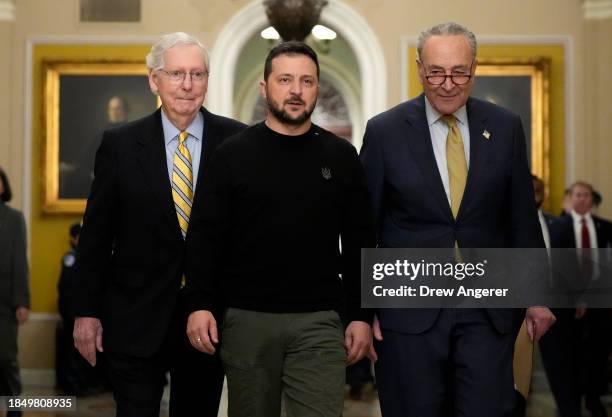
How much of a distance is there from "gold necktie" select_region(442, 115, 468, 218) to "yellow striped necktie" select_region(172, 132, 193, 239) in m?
0.90

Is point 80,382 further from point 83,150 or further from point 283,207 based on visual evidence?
point 283,207

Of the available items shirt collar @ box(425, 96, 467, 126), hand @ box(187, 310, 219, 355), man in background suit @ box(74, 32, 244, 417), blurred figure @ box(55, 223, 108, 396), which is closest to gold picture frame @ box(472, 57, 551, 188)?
blurred figure @ box(55, 223, 108, 396)

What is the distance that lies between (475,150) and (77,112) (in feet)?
22.6

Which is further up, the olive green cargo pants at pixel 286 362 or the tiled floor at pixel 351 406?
the olive green cargo pants at pixel 286 362

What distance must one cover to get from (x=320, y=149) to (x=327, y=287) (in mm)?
445

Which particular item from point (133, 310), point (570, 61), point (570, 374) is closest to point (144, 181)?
point (133, 310)

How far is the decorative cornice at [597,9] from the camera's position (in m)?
9.35

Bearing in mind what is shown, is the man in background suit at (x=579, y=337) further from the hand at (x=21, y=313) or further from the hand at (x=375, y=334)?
the hand at (x=375, y=334)

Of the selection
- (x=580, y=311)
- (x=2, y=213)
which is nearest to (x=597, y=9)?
(x=580, y=311)

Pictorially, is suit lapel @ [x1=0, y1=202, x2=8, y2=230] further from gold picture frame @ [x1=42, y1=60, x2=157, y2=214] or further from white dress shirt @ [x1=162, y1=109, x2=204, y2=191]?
white dress shirt @ [x1=162, y1=109, x2=204, y2=191]

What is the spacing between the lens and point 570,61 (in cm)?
945

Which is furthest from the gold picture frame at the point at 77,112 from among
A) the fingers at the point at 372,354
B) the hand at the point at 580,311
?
the fingers at the point at 372,354

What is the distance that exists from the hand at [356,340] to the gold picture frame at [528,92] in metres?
6.54

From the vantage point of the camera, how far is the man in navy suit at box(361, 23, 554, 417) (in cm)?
332
